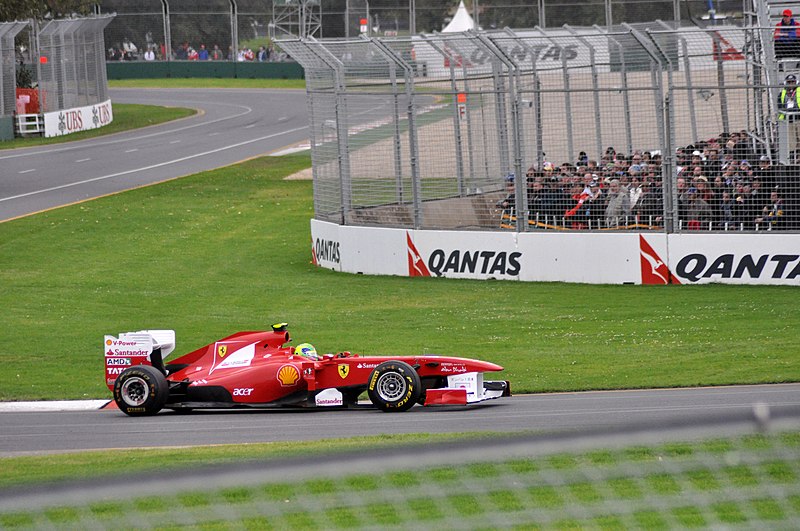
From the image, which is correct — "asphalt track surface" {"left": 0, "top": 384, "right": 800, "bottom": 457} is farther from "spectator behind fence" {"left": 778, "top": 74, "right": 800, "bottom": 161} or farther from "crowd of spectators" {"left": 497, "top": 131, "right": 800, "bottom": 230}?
"spectator behind fence" {"left": 778, "top": 74, "right": 800, "bottom": 161}

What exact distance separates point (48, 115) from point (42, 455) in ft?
127

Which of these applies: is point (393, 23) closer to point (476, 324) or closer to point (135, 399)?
point (476, 324)

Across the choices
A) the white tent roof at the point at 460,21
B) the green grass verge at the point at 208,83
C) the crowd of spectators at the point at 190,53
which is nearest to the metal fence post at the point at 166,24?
the crowd of spectators at the point at 190,53

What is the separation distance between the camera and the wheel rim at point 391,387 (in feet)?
39.9

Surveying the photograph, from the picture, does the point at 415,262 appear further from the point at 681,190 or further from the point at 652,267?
the point at 681,190

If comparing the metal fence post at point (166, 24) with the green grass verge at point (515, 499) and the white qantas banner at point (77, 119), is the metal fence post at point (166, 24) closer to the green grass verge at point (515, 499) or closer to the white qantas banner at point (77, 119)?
the white qantas banner at point (77, 119)

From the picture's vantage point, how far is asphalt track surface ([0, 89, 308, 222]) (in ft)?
114

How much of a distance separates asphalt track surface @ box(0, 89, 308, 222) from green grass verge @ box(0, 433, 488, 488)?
807 inches

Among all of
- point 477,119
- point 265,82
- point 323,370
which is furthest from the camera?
point 265,82

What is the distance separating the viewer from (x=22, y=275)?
23.0m

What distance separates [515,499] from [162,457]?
3.60 metres

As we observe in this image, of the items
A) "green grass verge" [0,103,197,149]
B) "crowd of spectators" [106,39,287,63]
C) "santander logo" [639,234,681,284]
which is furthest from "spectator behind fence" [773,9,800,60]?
"crowd of spectators" [106,39,287,63]

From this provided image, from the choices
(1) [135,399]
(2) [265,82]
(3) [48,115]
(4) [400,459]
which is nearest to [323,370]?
(1) [135,399]

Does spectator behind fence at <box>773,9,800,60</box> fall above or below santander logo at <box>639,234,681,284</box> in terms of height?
above
